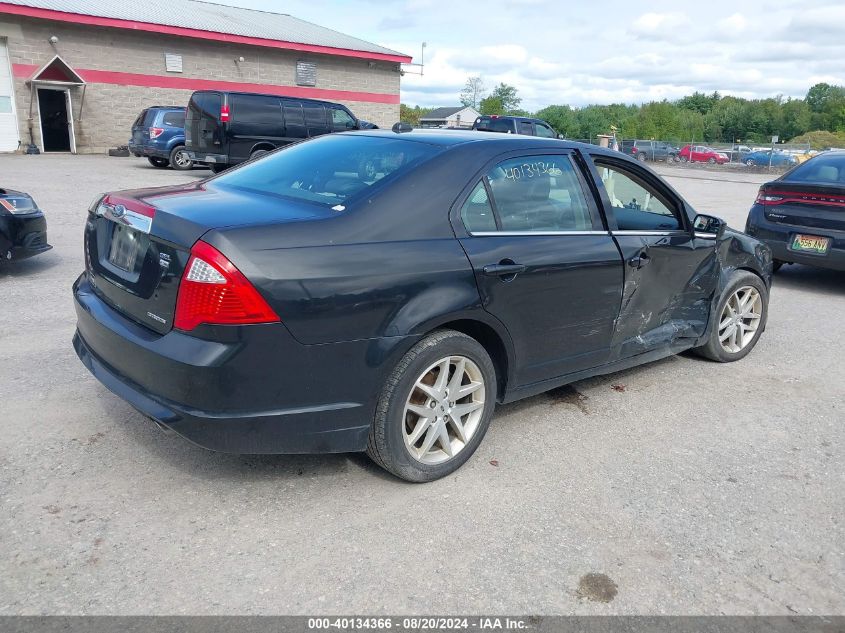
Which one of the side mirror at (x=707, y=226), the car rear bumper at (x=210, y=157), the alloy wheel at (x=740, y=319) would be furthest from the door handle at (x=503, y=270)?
the car rear bumper at (x=210, y=157)

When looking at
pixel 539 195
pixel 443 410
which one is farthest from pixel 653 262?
pixel 443 410

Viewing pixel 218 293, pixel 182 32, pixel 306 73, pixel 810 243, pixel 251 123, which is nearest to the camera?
pixel 218 293

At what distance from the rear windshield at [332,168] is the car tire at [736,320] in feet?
9.07

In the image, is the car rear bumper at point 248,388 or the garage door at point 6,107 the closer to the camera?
the car rear bumper at point 248,388

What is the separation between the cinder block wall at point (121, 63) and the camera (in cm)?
2262

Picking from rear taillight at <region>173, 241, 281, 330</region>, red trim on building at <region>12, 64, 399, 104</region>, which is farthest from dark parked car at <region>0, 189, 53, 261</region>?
red trim on building at <region>12, 64, 399, 104</region>

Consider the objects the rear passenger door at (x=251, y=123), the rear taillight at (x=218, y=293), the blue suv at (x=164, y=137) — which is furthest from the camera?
the blue suv at (x=164, y=137)

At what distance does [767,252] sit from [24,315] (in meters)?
5.92

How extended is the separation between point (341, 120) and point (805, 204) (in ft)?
41.5

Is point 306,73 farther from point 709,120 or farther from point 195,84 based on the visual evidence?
point 709,120

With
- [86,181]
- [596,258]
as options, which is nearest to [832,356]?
[596,258]

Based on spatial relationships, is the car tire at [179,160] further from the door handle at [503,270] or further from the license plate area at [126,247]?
the door handle at [503,270]

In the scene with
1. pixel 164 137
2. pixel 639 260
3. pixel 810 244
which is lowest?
pixel 810 244

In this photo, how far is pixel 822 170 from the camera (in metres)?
8.00
